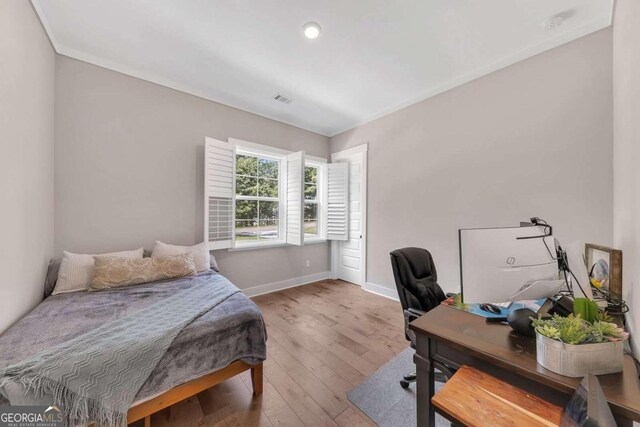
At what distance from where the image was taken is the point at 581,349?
2.48ft

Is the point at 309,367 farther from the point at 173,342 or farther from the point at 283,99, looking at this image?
the point at 283,99

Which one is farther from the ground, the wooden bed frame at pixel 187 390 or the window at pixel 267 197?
the window at pixel 267 197

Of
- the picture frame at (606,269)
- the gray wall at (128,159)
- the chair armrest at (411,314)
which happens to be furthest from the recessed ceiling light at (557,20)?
the gray wall at (128,159)

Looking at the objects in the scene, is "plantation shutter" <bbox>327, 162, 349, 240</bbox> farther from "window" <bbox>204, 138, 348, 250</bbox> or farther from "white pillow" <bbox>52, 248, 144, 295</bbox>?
"white pillow" <bbox>52, 248, 144, 295</bbox>

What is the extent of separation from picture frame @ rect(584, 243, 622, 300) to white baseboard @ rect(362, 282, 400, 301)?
2.19 metres

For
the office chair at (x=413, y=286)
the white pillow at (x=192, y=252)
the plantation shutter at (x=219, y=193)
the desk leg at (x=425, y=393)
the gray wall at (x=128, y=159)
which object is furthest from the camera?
the plantation shutter at (x=219, y=193)

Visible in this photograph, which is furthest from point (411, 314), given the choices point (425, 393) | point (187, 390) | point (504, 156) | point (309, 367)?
point (504, 156)

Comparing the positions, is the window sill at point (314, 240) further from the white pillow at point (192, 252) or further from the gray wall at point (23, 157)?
the gray wall at point (23, 157)

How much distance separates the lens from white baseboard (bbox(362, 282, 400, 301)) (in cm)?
353

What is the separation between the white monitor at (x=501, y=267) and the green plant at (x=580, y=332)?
0.25m

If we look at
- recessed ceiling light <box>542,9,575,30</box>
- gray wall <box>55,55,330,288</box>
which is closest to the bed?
gray wall <box>55,55,330,288</box>

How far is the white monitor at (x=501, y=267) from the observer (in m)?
1.08

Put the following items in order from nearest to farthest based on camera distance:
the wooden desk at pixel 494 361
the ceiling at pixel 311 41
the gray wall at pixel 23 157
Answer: the wooden desk at pixel 494 361
the gray wall at pixel 23 157
the ceiling at pixel 311 41

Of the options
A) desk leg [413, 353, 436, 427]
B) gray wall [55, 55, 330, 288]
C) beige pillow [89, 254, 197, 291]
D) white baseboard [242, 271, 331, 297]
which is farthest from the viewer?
white baseboard [242, 271, 331, 297]
